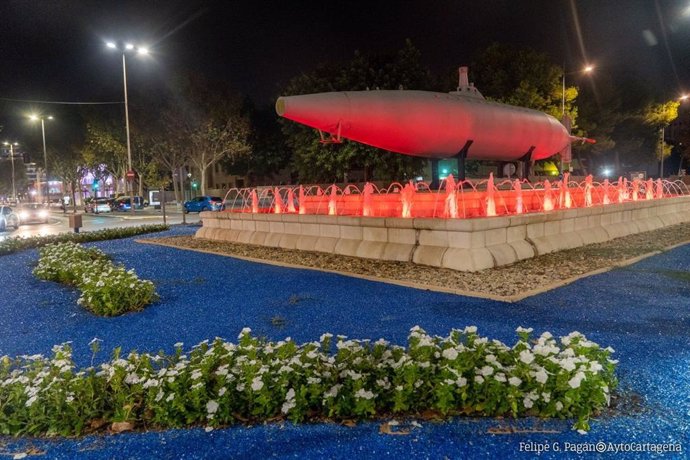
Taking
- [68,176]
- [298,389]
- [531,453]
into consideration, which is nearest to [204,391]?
[298,389]

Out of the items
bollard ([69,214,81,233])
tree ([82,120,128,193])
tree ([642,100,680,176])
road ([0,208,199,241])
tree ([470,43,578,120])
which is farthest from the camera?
tree ([642,100,680,176])

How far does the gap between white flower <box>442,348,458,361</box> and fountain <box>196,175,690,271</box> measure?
5.75 meters

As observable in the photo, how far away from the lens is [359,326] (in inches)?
266

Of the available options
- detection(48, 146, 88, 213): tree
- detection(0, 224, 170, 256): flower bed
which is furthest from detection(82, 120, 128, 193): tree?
detection(0, 224, 170, 256): flower bed

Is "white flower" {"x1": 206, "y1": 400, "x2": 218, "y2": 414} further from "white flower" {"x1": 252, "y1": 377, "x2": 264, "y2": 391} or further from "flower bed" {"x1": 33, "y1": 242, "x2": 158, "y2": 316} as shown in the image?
"flower bed" {"x1": 33, "y1": 242, "x2": 158, "y2": 316}

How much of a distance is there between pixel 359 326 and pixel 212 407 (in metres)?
3.00

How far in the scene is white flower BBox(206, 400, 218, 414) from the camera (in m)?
4.03

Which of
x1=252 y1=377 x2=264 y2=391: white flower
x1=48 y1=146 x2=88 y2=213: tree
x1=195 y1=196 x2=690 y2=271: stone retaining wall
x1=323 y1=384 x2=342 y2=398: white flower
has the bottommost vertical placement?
x1=323 y1=384 x2=342 y2=398: white flower

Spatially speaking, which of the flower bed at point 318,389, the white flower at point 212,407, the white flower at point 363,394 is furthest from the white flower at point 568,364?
the white flower at point 212,407

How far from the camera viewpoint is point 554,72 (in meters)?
39.7

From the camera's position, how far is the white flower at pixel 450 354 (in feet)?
14.0

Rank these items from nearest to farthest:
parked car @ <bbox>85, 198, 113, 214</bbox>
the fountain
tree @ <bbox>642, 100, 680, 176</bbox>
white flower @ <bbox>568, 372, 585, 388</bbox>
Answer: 1. white flower @ <bbox>568, 372, 585, 388</bbox>
2. the fountain
3. parked car @ <bbox>85, 198, 113, 214</bbox>
4. tree @ <bbox>642, 100, 680, 176</bbox>

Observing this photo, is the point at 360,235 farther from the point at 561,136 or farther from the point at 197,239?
the point at 561,136

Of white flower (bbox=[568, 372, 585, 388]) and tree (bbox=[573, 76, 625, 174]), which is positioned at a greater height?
tree (bbox=[573, 76, 625, 174])
